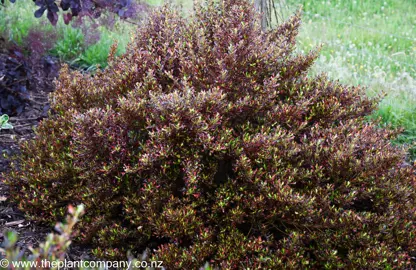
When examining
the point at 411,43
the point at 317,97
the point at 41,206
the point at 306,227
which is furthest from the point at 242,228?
the point at 411,43

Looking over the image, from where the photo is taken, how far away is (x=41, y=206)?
2.90 meters

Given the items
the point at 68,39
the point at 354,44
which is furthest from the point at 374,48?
the point at 68,39

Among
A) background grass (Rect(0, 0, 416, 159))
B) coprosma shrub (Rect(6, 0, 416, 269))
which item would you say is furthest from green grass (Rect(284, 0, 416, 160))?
coprosma shrub (Rect(6, 0, 416, 269))

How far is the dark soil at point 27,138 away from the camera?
2.82 metres

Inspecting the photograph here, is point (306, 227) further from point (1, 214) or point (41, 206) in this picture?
point (1, 214)

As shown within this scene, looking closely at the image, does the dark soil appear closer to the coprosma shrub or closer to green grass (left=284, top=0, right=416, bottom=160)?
the coprosma shrub

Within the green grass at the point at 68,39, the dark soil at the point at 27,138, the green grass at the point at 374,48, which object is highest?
the green grass at the point at 68,39

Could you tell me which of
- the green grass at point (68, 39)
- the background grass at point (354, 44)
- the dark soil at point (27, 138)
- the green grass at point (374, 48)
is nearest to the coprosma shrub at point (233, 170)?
the dark soil at point (27, 138)

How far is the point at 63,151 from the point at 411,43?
6298mm

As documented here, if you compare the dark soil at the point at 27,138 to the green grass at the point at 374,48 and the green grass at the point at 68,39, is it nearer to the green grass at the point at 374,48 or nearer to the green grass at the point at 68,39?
the green grass at the point at 68,39

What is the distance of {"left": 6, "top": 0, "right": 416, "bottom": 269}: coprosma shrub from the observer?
2396mm

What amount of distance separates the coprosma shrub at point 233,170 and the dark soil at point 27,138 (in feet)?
0.35

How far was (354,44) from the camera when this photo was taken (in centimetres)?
695

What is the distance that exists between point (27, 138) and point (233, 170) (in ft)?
7.64
